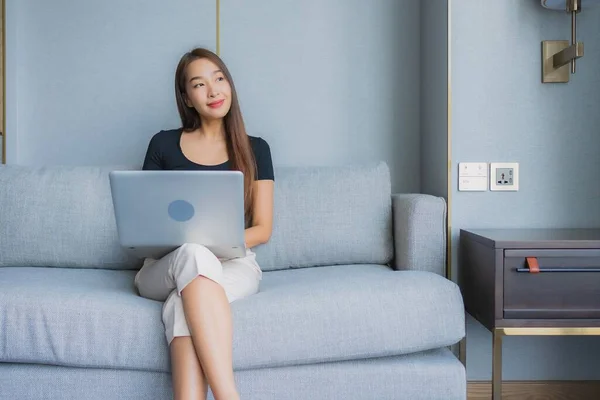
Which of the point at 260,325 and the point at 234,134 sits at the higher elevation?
the point at 234,134

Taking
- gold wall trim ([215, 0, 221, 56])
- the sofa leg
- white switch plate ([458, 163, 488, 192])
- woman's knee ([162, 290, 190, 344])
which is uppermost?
gold wall trim ([215, 0, 221, 56])

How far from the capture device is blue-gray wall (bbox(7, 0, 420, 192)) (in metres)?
2.45

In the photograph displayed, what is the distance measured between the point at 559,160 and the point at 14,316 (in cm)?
182

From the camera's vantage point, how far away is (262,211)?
187 cm

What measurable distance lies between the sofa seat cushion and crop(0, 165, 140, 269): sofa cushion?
45cm

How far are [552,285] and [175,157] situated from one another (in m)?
1.30

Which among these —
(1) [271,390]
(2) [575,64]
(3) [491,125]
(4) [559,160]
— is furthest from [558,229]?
(1) [271,390]

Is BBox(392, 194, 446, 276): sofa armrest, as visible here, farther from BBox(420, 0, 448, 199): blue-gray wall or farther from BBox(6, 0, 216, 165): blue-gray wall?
BBox(6, 0, 216, 165): blue-gray wall

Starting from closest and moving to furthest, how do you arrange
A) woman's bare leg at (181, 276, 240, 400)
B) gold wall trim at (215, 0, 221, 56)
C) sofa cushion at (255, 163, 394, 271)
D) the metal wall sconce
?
woman's bare leg at (181, 276, 240, 400)
the metal wall sconce
sofa cushion at (255, 163, 394, 271)
gold wall trim at (215, 0, 221, 56)

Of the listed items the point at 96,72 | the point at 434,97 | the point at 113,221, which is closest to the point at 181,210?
the point at 113,221

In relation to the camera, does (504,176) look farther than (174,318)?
Yes

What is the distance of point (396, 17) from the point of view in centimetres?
246

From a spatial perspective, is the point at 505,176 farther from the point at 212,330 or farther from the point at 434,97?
the point at 212,330

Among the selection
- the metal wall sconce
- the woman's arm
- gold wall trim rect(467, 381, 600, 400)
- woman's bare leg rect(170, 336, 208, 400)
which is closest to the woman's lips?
the woman's arm
